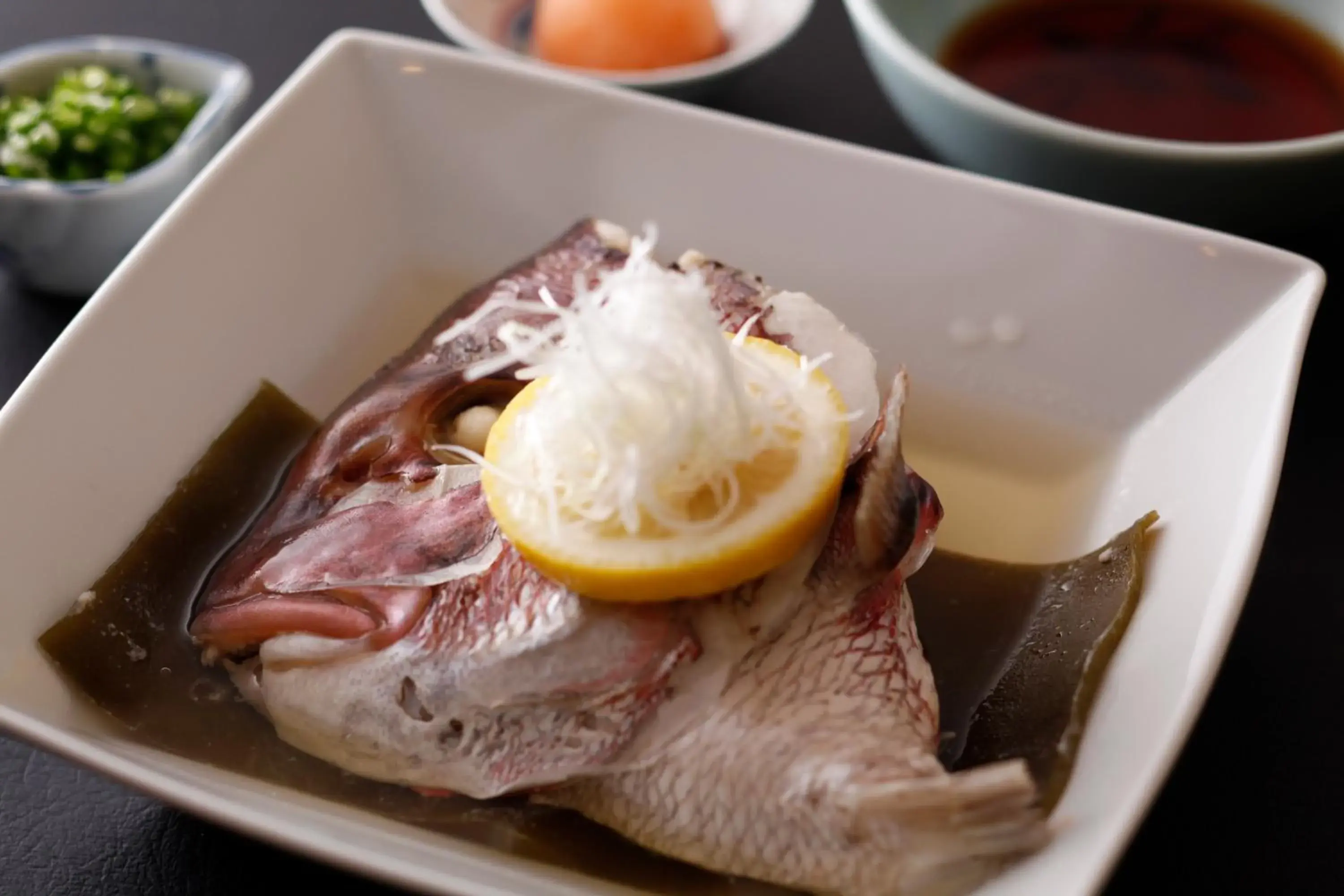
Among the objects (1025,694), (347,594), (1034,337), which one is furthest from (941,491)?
(347,594)

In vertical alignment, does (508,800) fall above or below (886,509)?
below

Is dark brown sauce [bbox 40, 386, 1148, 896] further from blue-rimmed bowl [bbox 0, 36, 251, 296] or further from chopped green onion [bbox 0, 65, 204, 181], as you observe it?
chopped green onion [bbox 0, 65, 204, 181]

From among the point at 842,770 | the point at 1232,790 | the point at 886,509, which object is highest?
the point at 886,509

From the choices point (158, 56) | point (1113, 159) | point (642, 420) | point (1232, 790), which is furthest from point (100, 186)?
point (1232, 790)

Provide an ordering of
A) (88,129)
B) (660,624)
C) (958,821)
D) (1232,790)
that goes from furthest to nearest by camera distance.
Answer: (88,129) → (1232,790) → (660,624) → (958,821)

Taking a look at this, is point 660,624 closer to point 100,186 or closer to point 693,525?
point 693,525

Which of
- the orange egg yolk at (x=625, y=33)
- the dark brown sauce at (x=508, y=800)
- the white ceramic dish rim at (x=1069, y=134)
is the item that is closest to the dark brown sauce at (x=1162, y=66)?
the white ceramic dish rim at (x=1069, y=134)

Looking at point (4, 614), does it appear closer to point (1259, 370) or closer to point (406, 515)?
point (406, 515)
